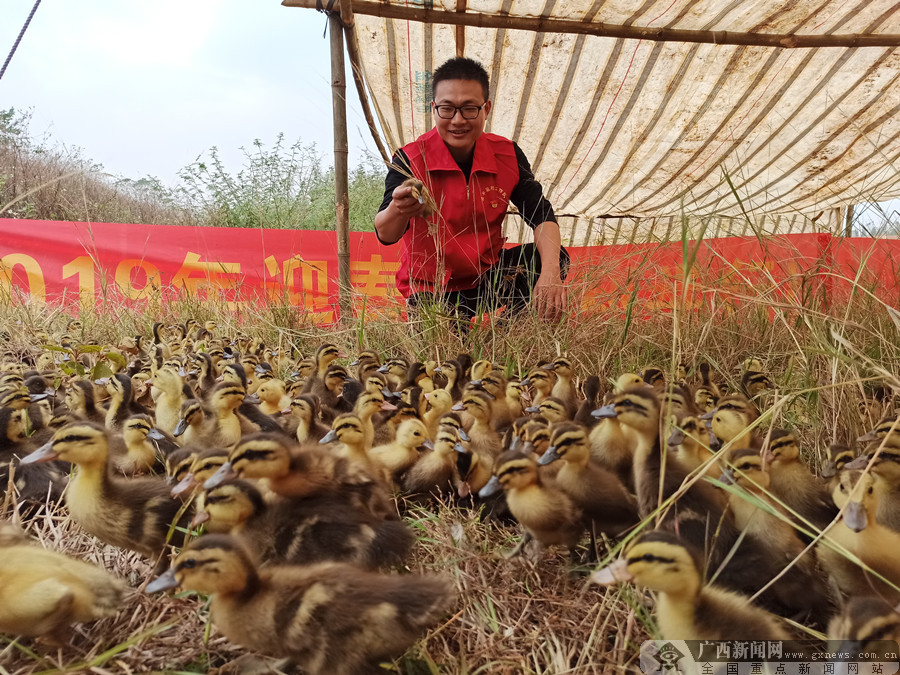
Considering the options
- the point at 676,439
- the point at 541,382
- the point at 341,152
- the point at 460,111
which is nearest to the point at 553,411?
the point at 541,382

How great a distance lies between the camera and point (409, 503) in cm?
197

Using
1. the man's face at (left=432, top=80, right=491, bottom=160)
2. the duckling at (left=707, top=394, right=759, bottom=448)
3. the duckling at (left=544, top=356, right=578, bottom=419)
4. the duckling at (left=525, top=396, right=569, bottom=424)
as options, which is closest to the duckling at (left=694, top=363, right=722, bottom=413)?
the duckling at (left=707, top=394, right=759, bottom=448)

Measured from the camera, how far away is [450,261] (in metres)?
4.17

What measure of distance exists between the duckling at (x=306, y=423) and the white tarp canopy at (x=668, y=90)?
306cm

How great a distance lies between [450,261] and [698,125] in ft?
9.18

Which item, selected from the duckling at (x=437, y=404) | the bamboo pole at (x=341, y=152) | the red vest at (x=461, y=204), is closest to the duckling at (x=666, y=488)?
the duckling at (x=437, y=404)

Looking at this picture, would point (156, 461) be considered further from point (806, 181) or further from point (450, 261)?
point (806, 181)

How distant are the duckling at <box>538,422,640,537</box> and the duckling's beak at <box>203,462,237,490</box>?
818 mm

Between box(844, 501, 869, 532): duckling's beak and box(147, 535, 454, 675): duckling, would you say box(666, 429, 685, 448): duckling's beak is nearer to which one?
box(844, 501, 869, 532): duckling's beak

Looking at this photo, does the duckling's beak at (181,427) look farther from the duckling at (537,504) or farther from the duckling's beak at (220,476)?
the duckling at (537,504)

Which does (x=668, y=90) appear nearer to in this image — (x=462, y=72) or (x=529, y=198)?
(x=529, y=198)

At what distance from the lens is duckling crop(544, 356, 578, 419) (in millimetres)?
2730

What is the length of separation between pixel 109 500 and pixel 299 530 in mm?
559

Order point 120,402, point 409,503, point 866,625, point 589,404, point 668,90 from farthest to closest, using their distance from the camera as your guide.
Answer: point 668,90 < point 120,402 < point 589,404 < point 409,503 < point 866,625
